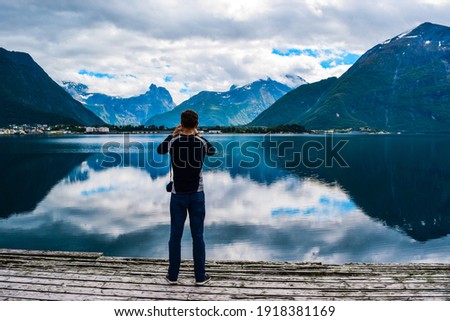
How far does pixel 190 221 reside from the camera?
943 centimetres

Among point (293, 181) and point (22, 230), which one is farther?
point (293, 181)

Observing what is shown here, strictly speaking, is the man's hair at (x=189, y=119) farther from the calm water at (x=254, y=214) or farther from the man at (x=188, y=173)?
the calm water at (x=254, y=214)

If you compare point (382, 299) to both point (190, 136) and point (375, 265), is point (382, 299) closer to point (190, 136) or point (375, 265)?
point (375, 265)

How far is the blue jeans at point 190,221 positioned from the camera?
9.26 m

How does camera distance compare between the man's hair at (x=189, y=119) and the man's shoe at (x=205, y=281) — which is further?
the man's shoe at (x=205, y=281)

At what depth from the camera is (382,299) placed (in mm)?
8789

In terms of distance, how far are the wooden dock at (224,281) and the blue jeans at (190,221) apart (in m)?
0.44

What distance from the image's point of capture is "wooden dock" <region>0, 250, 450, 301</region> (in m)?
8.81

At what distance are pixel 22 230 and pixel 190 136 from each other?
74.3 feet

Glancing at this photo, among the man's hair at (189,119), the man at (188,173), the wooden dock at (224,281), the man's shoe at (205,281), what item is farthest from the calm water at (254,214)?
the man's hair at (189,119)

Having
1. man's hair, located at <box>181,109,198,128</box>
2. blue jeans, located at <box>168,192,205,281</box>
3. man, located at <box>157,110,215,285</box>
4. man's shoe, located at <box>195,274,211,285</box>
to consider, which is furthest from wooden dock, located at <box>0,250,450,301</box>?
man's hair, located at <box>181,109,198,128</box>

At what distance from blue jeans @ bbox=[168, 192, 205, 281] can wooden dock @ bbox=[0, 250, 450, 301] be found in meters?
0.44

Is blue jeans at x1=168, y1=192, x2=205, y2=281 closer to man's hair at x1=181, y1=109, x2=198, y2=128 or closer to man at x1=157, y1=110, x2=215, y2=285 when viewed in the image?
man at x1=157, y1=110, x2=215, y2=285
